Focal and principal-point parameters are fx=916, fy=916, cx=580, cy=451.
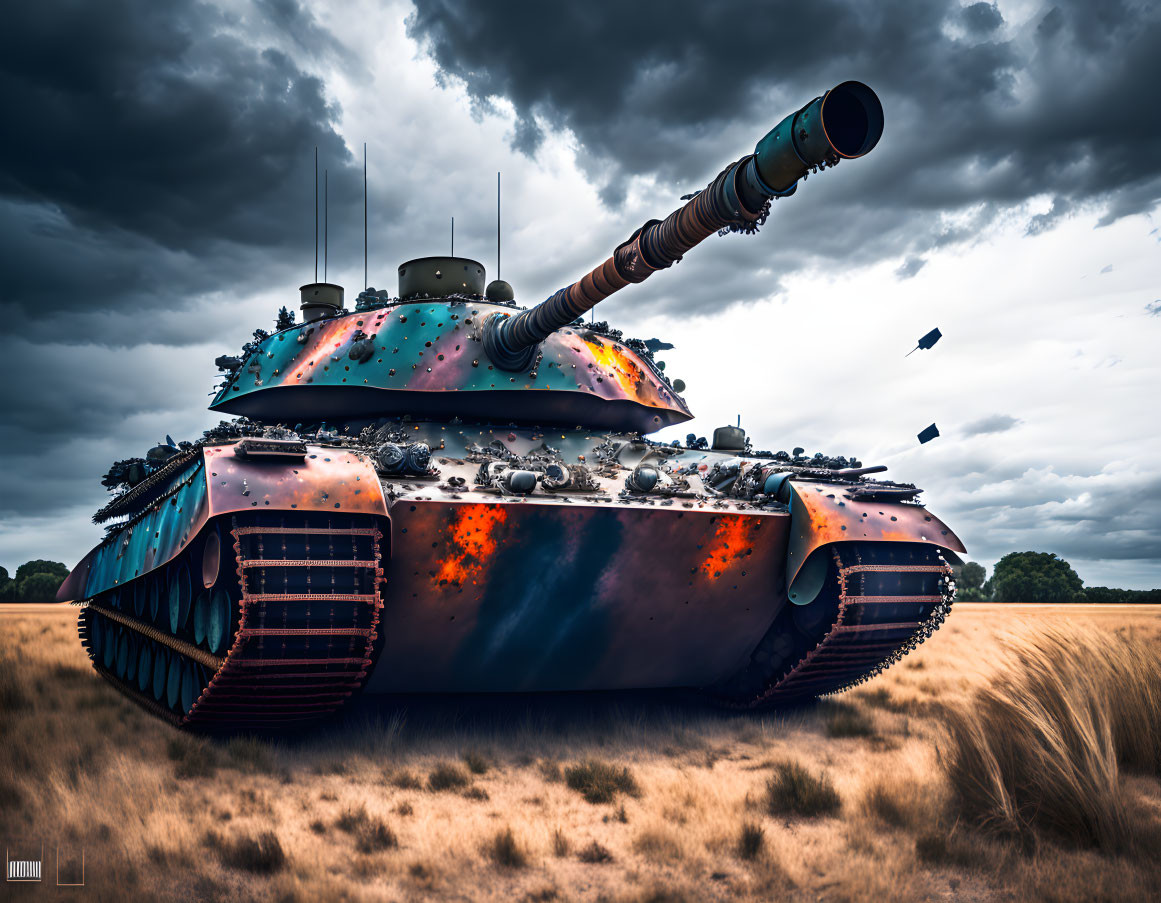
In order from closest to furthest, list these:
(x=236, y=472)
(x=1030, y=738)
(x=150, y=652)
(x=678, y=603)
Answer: (x=1030, y=738) < (x=236, y=472) < (x=678, y=603) < (x=150, y=652)

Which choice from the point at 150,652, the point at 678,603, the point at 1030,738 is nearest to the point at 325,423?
the point at 150,652

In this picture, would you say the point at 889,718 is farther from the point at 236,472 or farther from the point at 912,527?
the point at 236,472

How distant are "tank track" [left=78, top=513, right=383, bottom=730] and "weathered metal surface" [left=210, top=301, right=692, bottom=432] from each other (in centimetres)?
193

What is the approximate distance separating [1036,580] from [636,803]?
87.3 feet

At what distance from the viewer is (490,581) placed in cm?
589

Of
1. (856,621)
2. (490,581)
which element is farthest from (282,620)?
(856,621)

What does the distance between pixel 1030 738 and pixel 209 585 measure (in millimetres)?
4606

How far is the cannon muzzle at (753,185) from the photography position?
3768 millimetres

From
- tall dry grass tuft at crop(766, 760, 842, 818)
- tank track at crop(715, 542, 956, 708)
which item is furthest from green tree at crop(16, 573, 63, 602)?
tall dry grass tuft at crop(766, 760, 842, 818)

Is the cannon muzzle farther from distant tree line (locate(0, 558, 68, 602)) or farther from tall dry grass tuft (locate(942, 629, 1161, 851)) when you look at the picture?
distant tree line (locate(0, 558, 68, 602))

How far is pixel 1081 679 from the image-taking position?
16.0 ft

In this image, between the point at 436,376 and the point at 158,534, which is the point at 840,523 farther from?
the point at 158,534

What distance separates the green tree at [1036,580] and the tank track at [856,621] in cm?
2350

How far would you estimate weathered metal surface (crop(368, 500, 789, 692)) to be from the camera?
18.7ft
